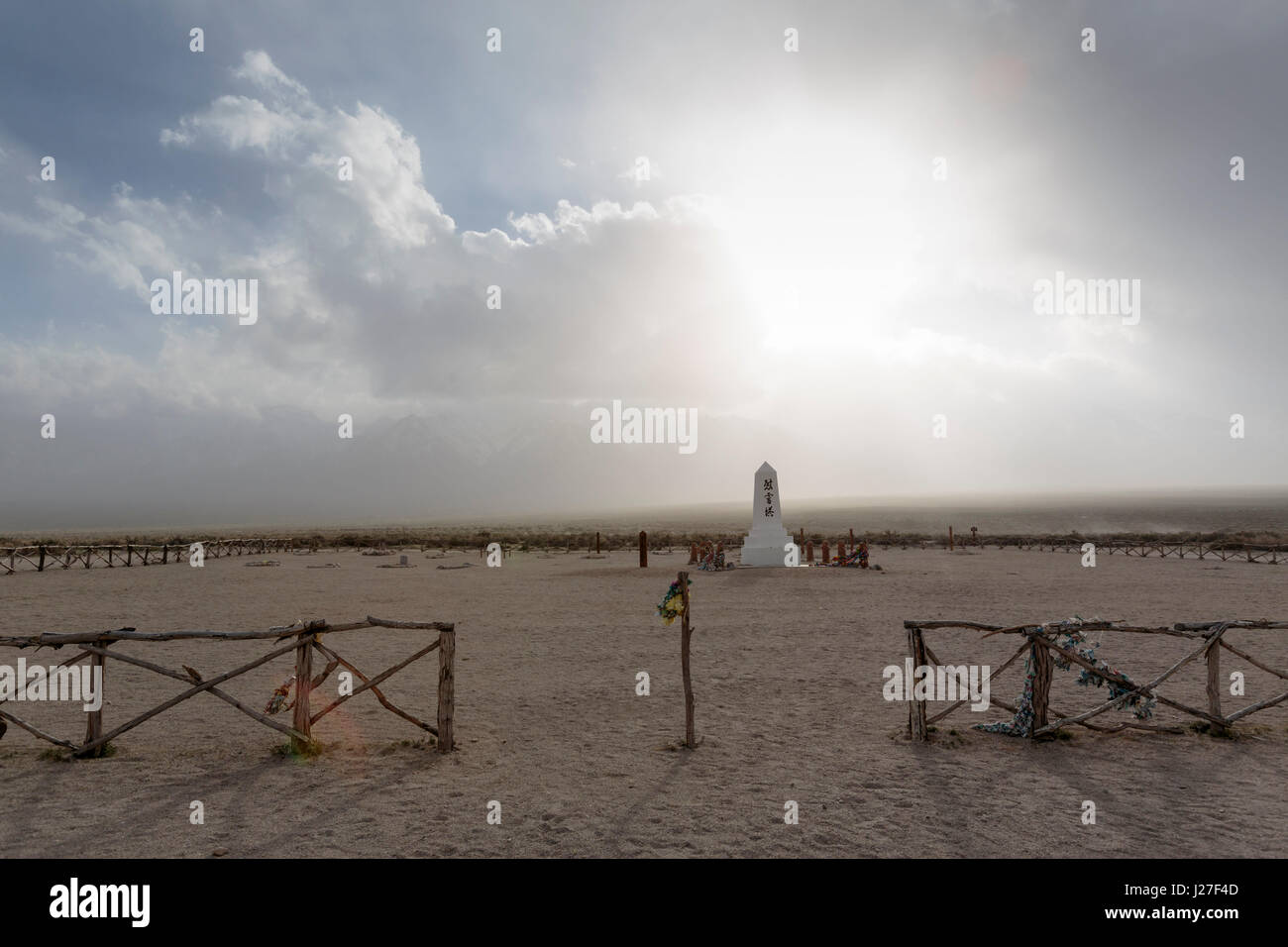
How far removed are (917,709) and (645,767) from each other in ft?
12.0

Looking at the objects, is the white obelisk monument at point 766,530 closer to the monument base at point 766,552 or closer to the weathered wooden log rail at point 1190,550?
the monument base at point 766,552

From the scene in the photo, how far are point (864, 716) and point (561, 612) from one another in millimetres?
11569

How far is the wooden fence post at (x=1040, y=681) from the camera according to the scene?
8.53m

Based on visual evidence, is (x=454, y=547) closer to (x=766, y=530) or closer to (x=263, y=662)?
(x=766, y=530)

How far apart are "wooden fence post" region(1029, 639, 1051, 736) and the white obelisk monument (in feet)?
69.1

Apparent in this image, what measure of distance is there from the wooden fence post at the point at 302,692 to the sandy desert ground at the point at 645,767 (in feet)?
1.04

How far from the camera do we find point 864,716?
31.9 ft

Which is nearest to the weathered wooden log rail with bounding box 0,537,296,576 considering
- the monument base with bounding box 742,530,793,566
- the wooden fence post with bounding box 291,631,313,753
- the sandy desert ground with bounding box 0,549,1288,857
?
the sandy desert ground with bounding box 0,549,1288,857

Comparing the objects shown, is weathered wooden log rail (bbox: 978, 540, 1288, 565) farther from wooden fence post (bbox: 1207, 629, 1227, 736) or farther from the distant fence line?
wooden fence post (bbox: 1207, 629, 1227, 736)

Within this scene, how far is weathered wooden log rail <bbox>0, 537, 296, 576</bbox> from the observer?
33562mm

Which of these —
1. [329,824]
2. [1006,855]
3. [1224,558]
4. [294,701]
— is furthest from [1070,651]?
[1224,558]

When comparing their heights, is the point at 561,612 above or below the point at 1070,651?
below

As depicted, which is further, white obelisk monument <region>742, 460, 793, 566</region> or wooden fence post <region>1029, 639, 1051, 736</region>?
white obelisk monument <region>742, 460, 793, 566</region>
